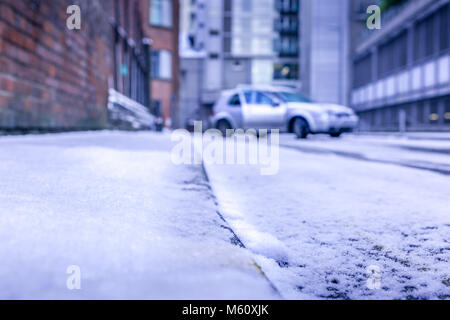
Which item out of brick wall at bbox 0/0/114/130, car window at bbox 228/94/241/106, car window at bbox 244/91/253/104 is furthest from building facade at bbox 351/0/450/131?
brick wall at bbox 0/0/114/130

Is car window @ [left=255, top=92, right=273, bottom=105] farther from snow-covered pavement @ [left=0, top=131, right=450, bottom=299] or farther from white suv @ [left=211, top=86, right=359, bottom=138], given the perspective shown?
snow-covered pavement @ [left=0, top=131, right=450, bottom=299]

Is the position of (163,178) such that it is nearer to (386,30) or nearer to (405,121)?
(405,121)

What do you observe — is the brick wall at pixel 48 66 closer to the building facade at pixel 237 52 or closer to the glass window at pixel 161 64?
the glass window at pixel 161 64

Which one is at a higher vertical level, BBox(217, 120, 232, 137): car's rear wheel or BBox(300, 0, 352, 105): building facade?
BBox(300, 0, 352, 105): building facade

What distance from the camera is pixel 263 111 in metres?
10.8

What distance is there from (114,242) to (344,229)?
1.22 metres

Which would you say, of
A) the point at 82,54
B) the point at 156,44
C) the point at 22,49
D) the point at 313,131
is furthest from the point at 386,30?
the point at 22,49

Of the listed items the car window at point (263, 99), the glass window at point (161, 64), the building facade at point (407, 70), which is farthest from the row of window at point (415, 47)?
the glass window at point (161, 64)

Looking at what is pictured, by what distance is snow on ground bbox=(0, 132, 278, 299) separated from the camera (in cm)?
108

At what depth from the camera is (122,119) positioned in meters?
12.7

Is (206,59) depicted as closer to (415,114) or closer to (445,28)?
(415,114)

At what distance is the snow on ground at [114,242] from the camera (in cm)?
108

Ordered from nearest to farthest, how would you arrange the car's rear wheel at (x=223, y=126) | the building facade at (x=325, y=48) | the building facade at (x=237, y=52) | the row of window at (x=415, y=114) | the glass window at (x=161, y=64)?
the car's rear wheel at (x=223, y=126) → the row of window at (x=415, y=114) → the glass window at (x=161, y=64) → the building facade at (x=325, y=48) → the building facade at (x=237, y=52)
